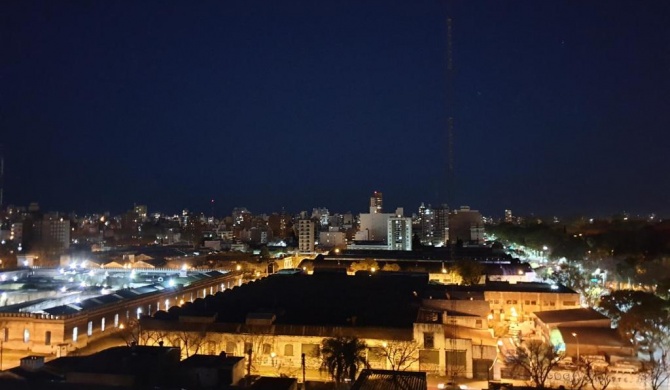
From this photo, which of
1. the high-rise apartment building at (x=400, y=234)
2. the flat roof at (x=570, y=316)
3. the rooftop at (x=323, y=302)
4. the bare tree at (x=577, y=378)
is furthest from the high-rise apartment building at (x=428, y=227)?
the bare tree at (x=577, y=378)

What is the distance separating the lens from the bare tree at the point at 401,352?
26.8 ft

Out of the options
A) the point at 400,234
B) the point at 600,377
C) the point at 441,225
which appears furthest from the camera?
the point at 441,225

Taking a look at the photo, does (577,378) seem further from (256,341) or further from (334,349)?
(256,341)

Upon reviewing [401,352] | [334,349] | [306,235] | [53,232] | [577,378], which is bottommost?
[577,378]

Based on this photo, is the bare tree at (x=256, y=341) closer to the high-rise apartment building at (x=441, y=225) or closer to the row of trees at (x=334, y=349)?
the row of trees at (x=334, y=349)

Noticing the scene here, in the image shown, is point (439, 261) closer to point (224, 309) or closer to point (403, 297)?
point (403, 297)

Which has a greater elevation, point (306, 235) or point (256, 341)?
point (306, 235)

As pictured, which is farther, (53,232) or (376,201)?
(376,201)

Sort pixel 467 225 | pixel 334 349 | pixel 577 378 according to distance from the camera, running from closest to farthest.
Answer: pixel 577 378 < pixel 334 349 < pixel 467 225

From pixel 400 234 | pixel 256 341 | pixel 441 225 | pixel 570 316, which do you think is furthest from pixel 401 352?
pixel 441 225

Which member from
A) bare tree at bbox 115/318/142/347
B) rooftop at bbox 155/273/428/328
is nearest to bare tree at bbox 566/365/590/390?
rooftop at bbox 155/273/428/328

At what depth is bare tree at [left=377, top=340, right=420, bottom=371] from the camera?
8.17m

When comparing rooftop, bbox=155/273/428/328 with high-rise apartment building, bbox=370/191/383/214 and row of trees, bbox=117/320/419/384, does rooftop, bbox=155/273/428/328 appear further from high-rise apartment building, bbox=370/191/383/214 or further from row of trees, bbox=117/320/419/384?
high-rise apartment building, bbox=370/191/383/214

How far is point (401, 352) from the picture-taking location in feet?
27.3
